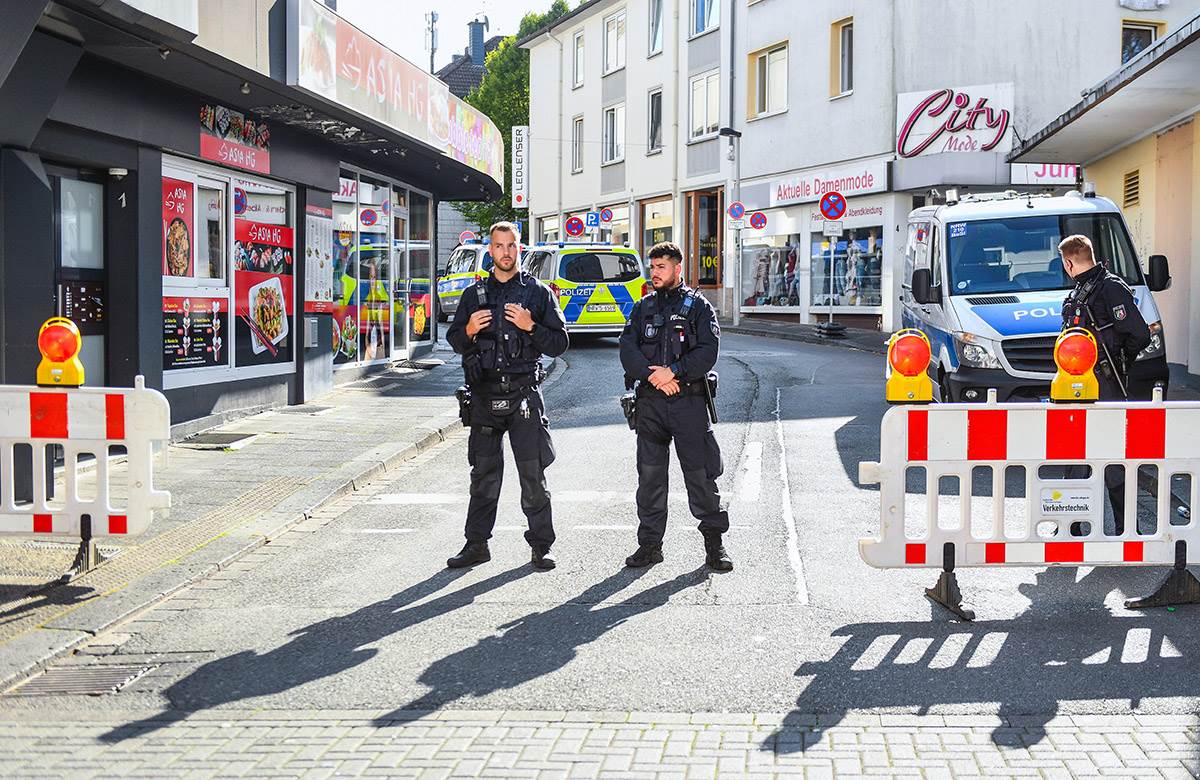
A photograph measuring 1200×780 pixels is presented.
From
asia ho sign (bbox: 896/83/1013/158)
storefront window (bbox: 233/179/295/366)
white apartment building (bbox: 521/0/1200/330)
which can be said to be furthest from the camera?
white apartment building (bbox: 521/0/1200/330)

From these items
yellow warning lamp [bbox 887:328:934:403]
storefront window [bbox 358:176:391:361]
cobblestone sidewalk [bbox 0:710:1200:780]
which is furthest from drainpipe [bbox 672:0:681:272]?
cobblestone sidewalk [bbox 0:710:1200:780]

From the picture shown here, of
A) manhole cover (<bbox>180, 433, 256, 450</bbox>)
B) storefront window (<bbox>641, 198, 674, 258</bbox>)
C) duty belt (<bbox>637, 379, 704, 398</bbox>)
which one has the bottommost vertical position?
manhole cover (<bbox>180, 433, 256, 450</bbox>)

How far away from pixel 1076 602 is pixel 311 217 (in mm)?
11126

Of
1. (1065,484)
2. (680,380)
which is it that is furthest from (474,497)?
(1065,484)

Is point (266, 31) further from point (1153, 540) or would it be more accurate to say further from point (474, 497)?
point (1153, 540)

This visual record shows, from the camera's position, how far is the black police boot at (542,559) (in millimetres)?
7719

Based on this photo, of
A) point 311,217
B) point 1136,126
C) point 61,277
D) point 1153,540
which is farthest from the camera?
point 1136,126

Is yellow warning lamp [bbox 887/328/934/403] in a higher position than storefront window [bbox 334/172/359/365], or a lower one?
lower

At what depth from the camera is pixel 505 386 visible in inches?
307

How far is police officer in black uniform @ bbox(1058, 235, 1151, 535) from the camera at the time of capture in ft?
28.3

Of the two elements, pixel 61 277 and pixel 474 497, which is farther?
pixel 61 277

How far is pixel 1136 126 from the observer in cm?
1927

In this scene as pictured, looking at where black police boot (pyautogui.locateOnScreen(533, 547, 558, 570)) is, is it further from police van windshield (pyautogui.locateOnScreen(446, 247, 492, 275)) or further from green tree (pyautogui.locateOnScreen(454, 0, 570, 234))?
green tree (pyautogui.locateOnScreen(454, 0, 570, 234))

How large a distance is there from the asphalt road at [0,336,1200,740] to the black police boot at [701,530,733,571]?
0.33 feet
